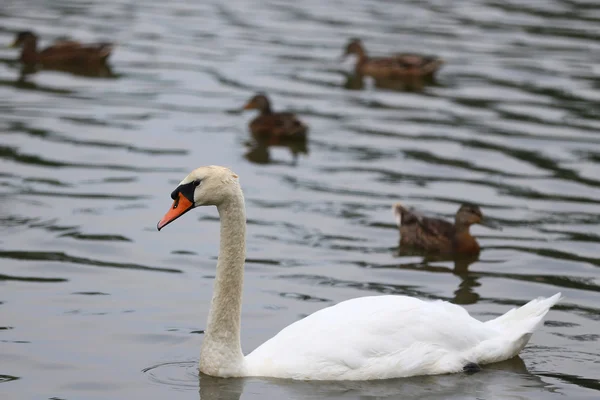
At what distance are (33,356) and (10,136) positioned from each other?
7.90 m

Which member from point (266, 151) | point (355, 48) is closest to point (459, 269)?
point (266, 151)

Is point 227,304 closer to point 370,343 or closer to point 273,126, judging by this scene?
point 370,343

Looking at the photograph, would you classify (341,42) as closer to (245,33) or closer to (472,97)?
(245,33)

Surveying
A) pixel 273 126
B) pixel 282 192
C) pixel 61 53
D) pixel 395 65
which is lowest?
pixel 282 192

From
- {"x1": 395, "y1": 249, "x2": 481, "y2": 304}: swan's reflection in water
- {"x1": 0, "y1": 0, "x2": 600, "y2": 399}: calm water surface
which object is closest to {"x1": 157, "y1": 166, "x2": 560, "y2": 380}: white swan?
{"x1": 0, "y1": 0, "x2": 600, "y2": 399}: calm water surface

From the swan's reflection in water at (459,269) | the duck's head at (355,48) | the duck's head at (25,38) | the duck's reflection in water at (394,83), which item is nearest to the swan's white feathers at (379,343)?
the swan's reflection in water at (459,269)

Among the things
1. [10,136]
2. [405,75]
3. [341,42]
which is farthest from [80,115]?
[341,42]

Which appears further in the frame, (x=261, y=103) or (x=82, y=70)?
(x=82, y=70)

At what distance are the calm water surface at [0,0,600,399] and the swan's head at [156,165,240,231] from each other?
118cm

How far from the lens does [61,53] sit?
21312 millimetres

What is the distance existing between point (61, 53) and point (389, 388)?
1464 cm

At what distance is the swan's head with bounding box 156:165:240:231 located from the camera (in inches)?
316

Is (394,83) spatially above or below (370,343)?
above

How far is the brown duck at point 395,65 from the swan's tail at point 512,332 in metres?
12.0
